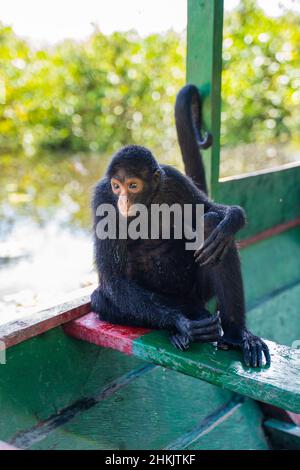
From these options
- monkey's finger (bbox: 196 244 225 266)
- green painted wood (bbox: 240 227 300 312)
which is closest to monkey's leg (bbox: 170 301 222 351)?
monkey's finger (bbox: 196 244 225 266)

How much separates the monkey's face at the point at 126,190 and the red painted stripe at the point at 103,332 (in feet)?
2.02

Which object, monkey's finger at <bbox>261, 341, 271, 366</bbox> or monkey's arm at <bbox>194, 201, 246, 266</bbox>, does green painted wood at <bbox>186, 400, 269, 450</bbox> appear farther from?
monkey's arm at <bbox>194, 201, 246, 266</bbox>

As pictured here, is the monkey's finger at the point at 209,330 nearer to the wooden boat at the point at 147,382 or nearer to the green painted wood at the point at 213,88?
the wooden boat at the point at 147,382

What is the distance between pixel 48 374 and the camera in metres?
2.90

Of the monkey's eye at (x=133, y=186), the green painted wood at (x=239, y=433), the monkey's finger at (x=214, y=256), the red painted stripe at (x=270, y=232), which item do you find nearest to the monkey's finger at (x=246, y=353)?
the monkey's finger at (x=214, y=256)

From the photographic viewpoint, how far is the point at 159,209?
3361 mm

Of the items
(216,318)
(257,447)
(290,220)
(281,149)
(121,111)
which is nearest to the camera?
(216,318)

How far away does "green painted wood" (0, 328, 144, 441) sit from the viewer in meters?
2.68

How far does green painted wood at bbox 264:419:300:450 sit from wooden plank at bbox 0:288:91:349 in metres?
1.50

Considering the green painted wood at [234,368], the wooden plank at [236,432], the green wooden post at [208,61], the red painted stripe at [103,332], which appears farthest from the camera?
the green wooden post at [208,61]

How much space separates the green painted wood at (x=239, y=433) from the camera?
338 cm

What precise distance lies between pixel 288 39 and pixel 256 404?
8.28 m

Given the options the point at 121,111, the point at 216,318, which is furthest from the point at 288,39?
the point at 216,318

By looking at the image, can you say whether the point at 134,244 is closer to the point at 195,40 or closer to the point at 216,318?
the point at 216,318
